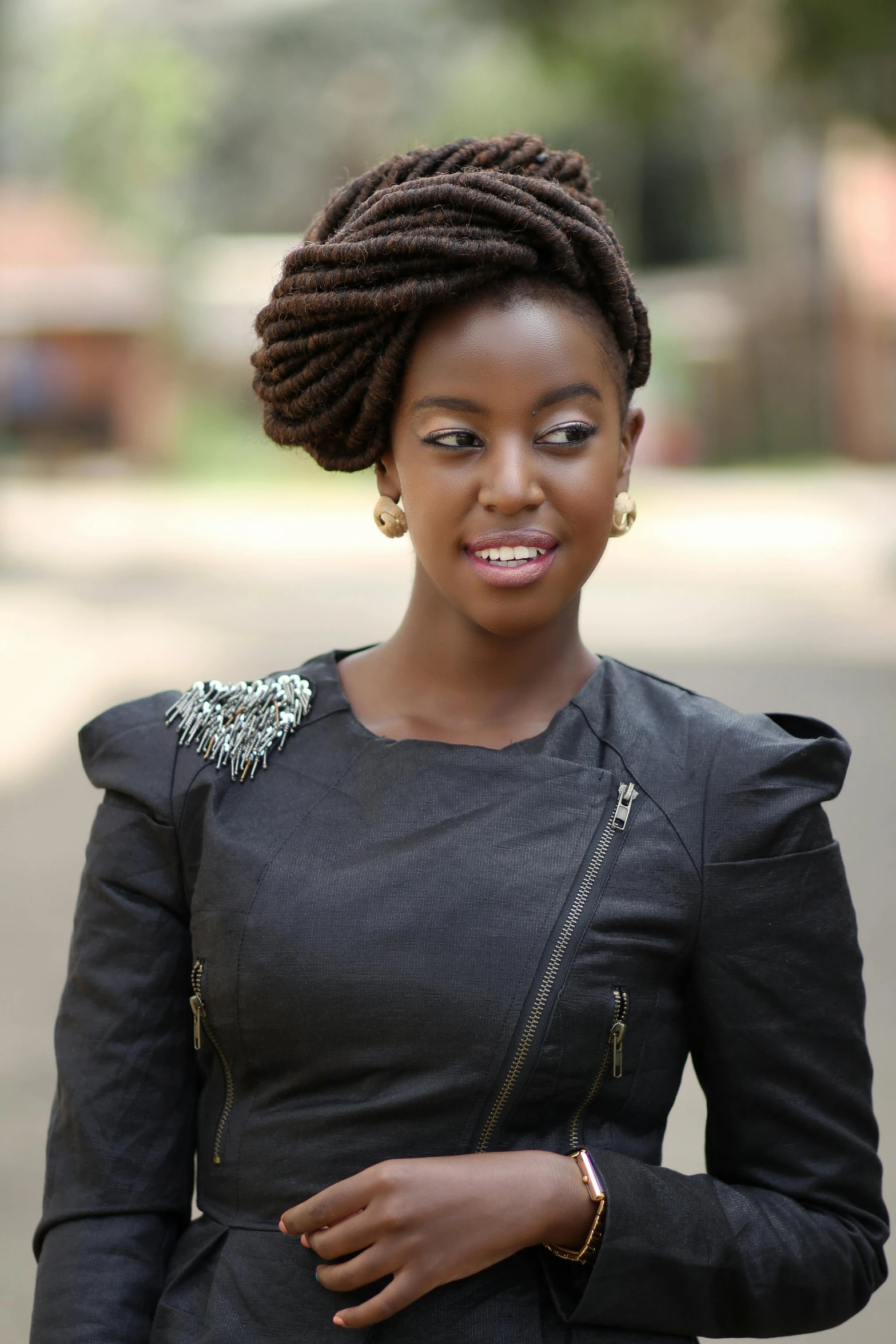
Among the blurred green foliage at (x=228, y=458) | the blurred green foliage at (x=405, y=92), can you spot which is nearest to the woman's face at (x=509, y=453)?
the blurred green foliage at (x=405, y=92)

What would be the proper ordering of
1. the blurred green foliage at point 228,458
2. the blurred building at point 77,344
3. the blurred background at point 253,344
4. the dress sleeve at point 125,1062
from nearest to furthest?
1. the dress sleeve at point 125,1062
2. the blurred background at point 253,344
3. the blurred green foliage at point 228,458
4. the blurred building at point 77,344

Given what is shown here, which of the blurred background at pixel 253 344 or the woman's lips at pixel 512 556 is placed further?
the blurred background at pixel 253 344

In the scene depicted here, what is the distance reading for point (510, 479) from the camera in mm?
1300

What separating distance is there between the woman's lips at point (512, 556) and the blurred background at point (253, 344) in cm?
38

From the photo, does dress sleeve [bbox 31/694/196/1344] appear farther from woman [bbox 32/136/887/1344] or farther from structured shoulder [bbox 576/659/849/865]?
structured shoulder [bbox 576/659/849/865]

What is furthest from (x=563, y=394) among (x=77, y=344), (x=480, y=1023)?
(x=77, y=344)

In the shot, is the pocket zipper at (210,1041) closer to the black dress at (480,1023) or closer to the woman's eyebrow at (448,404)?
the black dress at (480,1023)

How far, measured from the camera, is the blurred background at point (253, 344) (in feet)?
21.6

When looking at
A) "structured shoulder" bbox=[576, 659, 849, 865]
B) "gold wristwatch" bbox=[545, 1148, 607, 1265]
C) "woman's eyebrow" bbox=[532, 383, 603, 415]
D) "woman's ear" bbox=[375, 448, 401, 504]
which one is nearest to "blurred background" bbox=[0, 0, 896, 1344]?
"woman's ear" bbox=[375, 448, 401, 504]

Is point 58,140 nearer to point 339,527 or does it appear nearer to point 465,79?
point 465,79

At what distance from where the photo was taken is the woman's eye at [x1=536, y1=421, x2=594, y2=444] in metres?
1.33

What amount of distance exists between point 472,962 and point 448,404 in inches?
17.9

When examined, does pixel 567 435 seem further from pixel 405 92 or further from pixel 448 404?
pixel 405 92

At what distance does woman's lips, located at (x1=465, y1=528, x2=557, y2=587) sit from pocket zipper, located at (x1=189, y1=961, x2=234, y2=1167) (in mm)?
407
